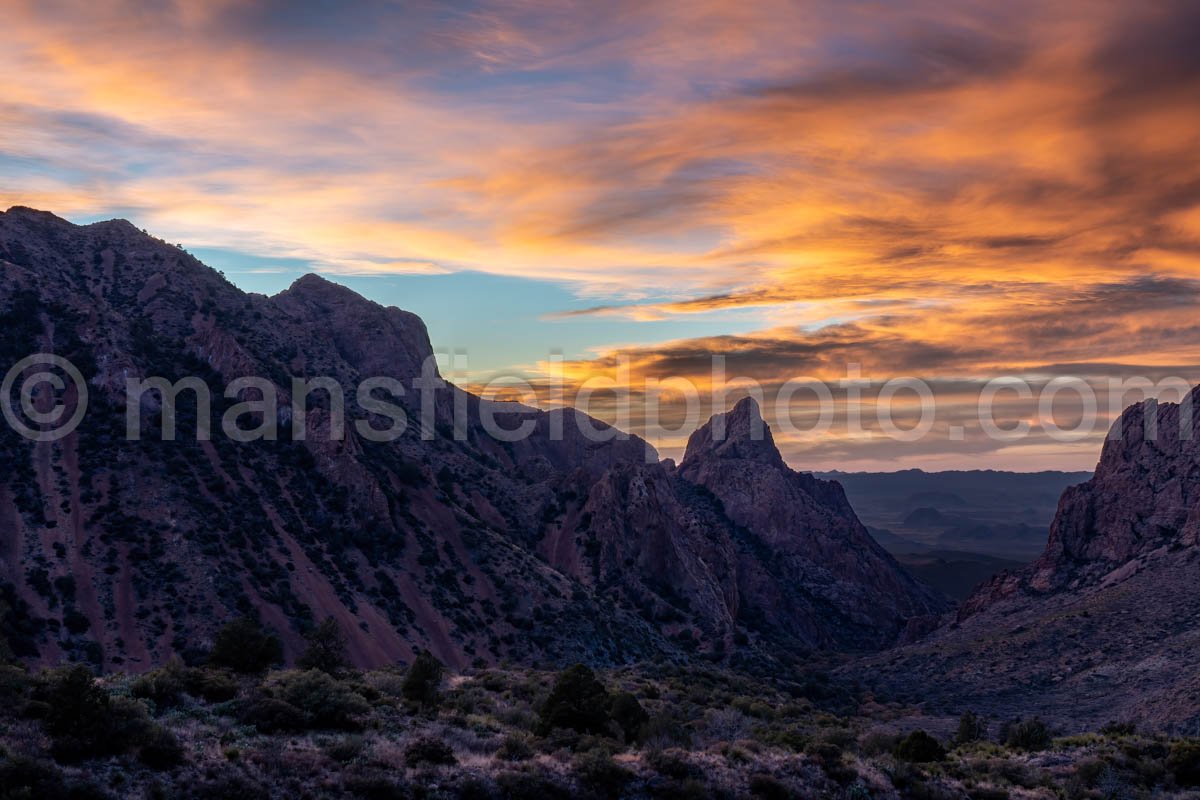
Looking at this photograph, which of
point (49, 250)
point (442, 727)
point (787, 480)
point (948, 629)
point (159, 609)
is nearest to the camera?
point (442, 727)

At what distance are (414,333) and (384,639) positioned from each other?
86.0 m

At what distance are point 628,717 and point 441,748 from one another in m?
12.2

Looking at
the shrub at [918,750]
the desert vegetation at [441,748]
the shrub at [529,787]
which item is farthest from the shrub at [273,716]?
the shrub at [918,750]

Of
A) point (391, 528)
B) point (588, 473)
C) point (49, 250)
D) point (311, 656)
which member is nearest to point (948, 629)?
point (588, 473)

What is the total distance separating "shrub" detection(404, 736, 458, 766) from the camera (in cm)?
2655

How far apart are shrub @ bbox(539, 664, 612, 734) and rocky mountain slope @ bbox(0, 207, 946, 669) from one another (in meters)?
30.1

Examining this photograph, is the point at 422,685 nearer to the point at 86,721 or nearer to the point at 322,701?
the point at 322,701

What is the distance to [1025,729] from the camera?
144 ft

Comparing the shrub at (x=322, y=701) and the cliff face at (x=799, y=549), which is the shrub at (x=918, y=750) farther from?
the cliff face at (x=799, y=549)

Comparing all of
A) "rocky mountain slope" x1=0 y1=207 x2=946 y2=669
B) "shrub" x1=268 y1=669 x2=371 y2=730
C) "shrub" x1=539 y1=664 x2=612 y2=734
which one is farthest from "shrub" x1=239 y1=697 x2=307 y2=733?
"rocky mountain slope" x1=0 y1=207 x2=946 y2=669

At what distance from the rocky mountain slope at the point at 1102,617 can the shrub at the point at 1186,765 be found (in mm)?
21809

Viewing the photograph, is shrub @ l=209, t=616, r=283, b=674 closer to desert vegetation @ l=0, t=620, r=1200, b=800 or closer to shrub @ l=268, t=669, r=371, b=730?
desert vegetation @ l=0, t=620, r=1200, b=800

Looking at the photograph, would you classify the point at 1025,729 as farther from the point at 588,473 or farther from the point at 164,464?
the point at 588,473

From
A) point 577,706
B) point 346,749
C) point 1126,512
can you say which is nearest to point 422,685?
point 577,706
